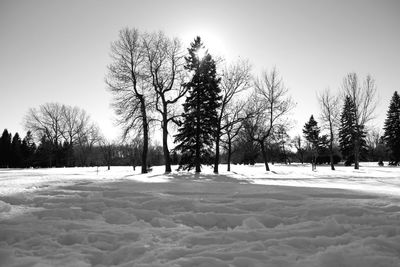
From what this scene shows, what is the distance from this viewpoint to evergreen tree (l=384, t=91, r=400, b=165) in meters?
44.1

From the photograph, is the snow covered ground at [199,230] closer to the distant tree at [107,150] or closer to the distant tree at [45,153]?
the distant tree at [107,150]

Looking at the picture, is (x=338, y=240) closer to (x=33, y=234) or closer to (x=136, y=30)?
(x=33, y=234)

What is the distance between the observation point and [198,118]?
22.9 metres

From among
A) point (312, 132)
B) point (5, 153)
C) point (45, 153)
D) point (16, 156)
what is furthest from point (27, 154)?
point (312, 132)

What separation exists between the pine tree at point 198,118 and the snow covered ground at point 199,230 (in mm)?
15715

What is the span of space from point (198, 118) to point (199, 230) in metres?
18.2

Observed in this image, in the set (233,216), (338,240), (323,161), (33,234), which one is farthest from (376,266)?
(323,161)

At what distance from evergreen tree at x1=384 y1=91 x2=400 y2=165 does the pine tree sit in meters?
37.7

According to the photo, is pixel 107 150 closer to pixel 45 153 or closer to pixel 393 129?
pixel 45 153

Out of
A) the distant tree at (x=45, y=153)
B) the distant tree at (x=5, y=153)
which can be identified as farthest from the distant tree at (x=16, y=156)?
the distant tree at (x=45, y=153)

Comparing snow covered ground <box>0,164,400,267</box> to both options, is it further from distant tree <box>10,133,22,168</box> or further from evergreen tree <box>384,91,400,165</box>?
distant tree <box>10,133,22,168</box>

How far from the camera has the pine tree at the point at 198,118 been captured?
22.9m

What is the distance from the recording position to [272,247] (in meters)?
4.08

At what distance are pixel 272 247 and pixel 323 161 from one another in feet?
225
